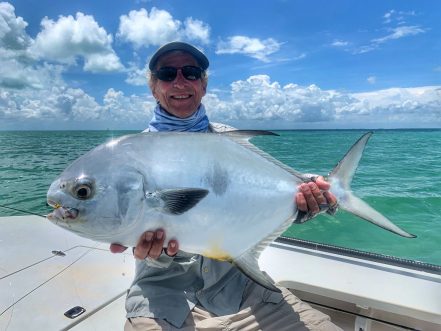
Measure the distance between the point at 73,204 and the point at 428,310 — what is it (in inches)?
75.7

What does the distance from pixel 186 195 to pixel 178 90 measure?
109 cm

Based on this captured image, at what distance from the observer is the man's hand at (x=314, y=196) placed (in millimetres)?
1688

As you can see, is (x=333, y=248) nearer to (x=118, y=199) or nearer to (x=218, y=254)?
(x=218, y=254)

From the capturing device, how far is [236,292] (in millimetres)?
1972

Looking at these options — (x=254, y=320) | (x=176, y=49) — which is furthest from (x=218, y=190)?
(x=176, y=49)

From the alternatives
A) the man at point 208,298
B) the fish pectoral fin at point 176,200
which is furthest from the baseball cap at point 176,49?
the fish pectoral fin at point 176,200

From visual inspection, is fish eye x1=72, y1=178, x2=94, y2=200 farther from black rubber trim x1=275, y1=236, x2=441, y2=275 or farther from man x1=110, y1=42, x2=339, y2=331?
black rubber trim x1=275, y1=236, x2=441, y2=275

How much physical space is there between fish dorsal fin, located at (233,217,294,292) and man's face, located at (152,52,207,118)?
1.05m

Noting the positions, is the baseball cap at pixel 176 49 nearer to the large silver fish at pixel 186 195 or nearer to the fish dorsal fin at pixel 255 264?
the large silver fish at pixel 186 195

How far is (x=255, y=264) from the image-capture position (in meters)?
1.49

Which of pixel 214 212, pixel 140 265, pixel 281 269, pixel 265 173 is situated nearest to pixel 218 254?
pixel 214 212

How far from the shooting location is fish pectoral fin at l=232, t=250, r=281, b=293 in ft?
4.67

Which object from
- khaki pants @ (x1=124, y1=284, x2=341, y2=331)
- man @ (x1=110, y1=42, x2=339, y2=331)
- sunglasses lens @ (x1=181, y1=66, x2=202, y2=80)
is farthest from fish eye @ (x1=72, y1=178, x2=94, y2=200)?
sunglasses lens @ (x1=181, y1=66, x2=202, y2=80)

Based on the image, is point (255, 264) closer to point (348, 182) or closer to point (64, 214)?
point (348, 182)
